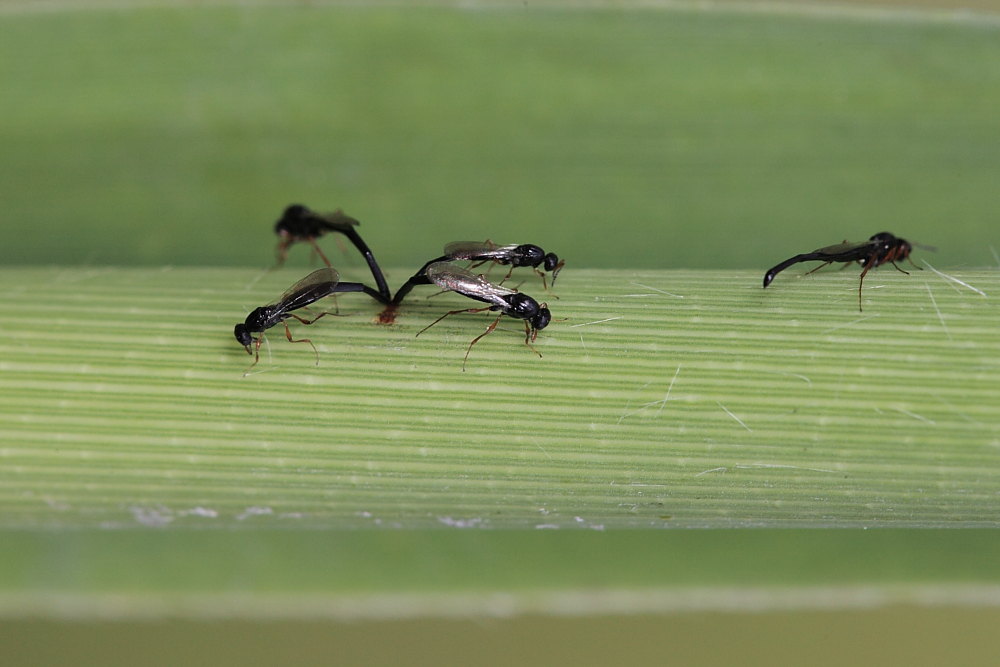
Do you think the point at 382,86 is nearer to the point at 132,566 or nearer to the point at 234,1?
the point at 234,1

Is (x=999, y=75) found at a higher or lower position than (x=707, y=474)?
higher

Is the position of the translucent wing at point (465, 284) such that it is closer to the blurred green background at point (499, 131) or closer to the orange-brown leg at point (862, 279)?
the blurred green background at point (499, 131)

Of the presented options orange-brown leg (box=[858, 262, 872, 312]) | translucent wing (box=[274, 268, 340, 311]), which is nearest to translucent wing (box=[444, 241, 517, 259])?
translucent wing (box=[274, 268, 340, 311])

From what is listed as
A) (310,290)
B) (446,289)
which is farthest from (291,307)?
(446,289)

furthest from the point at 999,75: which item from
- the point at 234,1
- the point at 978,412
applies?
the point at 234,1

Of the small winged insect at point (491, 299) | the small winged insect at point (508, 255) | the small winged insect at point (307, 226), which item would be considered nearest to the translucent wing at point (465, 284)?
the small winged insect at point (491, 299)
